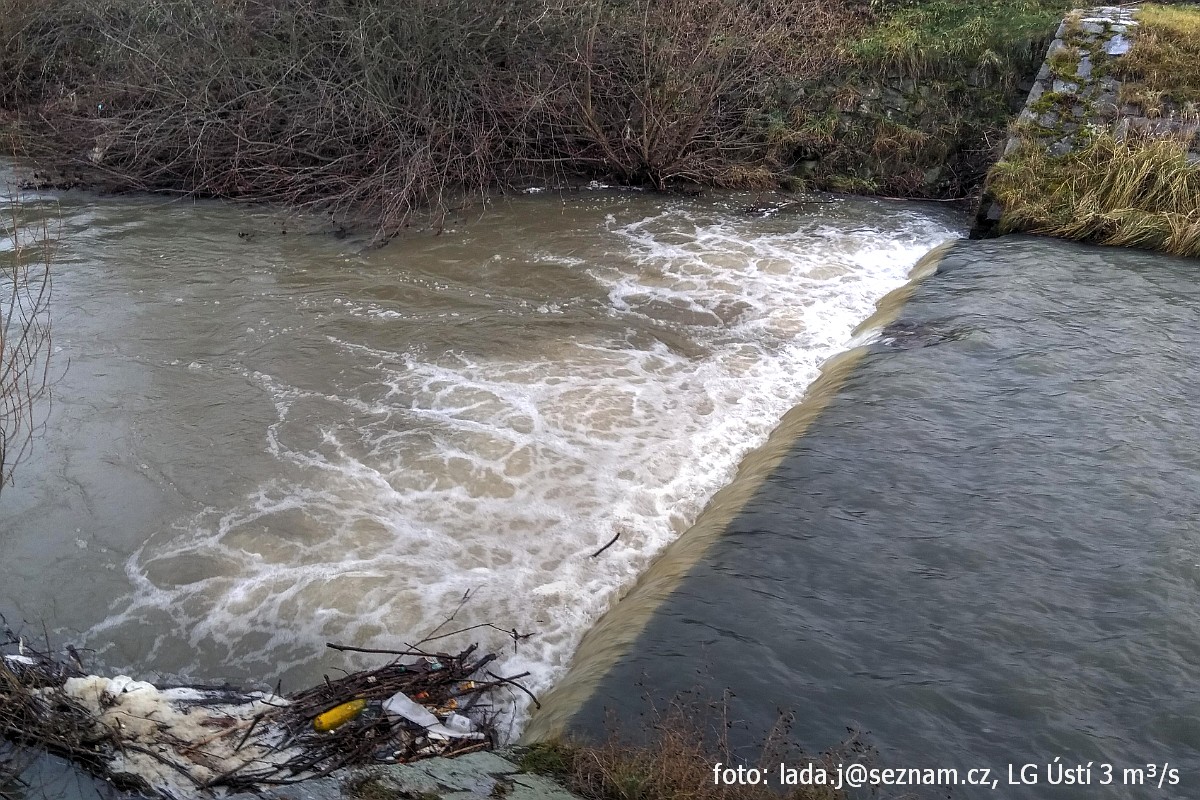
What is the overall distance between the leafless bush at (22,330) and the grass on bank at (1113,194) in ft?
31.1

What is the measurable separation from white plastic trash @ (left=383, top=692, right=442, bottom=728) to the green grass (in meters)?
12.1

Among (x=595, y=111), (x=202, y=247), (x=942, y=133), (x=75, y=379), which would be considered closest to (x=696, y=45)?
(x=595, y=111)

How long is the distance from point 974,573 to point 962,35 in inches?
Answer: 442

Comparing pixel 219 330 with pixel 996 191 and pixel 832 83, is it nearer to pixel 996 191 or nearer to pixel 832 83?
pixel 996 191

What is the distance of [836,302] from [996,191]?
3244mm

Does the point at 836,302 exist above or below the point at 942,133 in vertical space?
below

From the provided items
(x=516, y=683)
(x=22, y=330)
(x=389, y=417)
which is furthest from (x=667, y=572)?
(x=22, y=330)

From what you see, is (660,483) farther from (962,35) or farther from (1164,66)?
(962,35)

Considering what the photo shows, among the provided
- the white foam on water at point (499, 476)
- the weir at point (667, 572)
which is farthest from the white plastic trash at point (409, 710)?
the white foam on water at point (499, 476)

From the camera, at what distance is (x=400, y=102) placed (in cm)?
1152

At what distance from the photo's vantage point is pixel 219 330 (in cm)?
820

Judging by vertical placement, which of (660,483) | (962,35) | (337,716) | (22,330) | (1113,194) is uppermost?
(962,35)

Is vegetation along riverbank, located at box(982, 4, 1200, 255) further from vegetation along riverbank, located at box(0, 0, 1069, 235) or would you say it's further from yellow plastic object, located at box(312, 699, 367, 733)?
yellow plastic object, located at box(312, 699, 367, 733)

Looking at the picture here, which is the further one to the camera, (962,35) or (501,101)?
(962,35)
